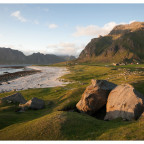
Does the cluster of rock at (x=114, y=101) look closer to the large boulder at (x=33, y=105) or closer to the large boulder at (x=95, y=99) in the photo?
the large boulder at (x=95, y=99)

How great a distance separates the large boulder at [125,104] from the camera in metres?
20.2

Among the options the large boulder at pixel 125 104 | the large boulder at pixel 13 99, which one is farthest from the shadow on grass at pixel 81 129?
the large boulder at pixel 13 99

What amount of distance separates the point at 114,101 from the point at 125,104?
233 cm

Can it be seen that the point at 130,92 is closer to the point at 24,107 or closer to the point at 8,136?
the point at 8,136

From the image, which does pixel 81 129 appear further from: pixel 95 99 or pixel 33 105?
pixel 33 105

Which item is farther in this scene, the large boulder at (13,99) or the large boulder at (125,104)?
the large boulder at (13,99)

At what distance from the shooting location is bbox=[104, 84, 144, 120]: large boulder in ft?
66.3

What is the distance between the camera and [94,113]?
88.8ft

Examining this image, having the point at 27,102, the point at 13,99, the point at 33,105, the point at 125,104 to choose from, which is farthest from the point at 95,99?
the point at 13,99

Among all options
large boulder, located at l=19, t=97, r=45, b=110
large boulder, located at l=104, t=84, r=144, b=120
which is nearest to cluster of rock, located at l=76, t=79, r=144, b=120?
large boulder, located at l=104, t=84, r=144, b=120

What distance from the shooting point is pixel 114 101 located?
2350cm

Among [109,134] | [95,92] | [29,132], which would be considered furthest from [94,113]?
[29,132]

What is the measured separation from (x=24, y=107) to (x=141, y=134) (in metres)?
25.4

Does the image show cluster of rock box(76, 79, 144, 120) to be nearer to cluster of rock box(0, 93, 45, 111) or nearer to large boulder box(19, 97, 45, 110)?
large boulder box(19, 97, 45, 110)
